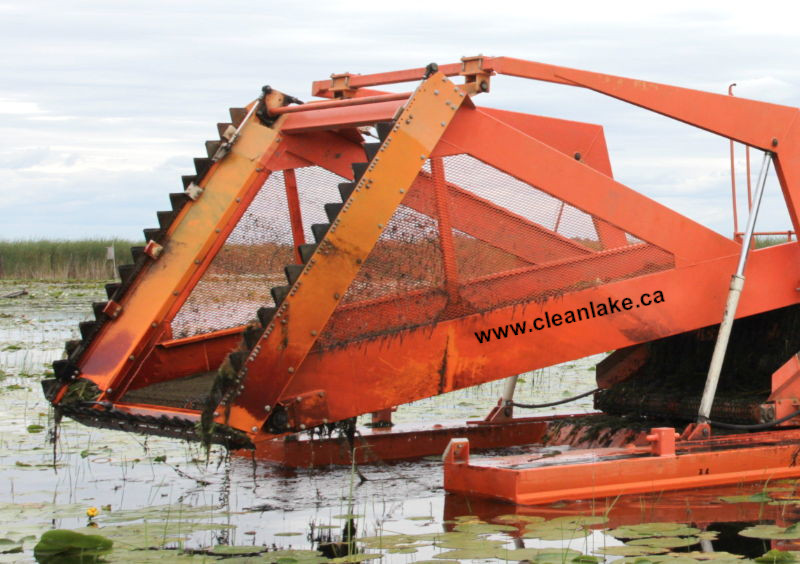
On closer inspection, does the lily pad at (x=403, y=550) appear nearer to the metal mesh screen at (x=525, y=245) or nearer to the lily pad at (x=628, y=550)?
the lily pad at (x=628, y=550)

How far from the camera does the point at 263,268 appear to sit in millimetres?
7785

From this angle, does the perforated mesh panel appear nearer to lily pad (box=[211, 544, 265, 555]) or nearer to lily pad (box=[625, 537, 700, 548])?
lily pad (box=[211, 544, 265, 555])

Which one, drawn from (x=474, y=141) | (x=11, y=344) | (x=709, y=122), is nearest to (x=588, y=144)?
(x=709, y=122)

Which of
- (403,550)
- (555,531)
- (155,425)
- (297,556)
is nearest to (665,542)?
(555,531)

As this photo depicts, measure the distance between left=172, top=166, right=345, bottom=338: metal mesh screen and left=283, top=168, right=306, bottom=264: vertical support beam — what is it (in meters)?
0.03

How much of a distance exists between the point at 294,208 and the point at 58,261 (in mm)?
29081

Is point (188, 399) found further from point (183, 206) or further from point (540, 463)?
point (540, 463)

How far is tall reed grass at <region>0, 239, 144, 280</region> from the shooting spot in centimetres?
3491

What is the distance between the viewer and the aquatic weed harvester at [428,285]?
21.2ft

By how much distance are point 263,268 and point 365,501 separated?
1.89m

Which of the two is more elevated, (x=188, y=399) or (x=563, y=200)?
(x=563, y=200)

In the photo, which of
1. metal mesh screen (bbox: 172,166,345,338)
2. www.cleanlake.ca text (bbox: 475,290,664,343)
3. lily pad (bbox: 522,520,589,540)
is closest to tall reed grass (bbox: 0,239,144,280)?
metal mesh screen (bbox: 172,166,345,338)

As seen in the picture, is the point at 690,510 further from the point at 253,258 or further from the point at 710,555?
the point at 253,258

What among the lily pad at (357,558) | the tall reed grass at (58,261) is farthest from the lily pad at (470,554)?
the tall reed grass at (58,261)
